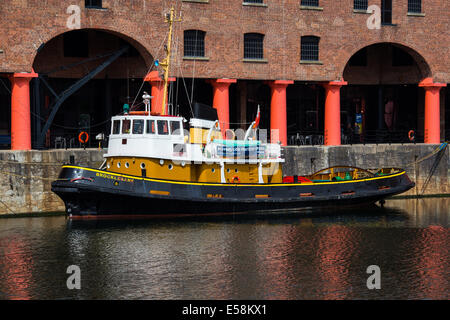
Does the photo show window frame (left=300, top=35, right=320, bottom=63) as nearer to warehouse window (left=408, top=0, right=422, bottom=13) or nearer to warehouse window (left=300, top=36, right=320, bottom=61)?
warehouse window (left=300, top=36, right=320, bottom=61)

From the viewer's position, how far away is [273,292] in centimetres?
1789

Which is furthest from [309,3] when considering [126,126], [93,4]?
[126,126]

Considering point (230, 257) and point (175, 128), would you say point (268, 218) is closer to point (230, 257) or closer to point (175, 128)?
point (175, 128)

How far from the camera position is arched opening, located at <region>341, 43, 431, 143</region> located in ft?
140

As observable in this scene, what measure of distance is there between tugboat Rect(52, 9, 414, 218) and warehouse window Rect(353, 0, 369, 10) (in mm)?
11677

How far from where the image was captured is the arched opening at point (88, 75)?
3519cm

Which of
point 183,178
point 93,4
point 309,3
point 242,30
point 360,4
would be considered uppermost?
point 360,4

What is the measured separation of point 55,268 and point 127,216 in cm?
843

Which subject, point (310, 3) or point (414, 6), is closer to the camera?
point (310, 3)

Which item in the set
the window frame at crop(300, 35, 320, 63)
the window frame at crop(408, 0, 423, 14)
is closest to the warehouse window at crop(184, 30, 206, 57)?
the window frame at crop(300, 35, 320, 63)

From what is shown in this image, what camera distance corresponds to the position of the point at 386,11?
39.4m

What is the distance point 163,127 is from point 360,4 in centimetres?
1605
